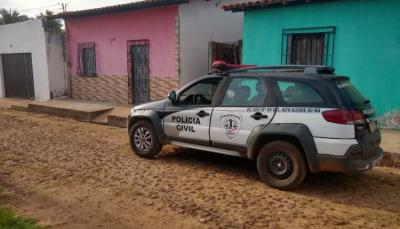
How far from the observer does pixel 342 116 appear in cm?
447

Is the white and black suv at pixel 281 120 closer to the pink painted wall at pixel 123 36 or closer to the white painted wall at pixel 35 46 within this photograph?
the pink painted wall at pixel 123 36

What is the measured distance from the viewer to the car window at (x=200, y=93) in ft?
19.3

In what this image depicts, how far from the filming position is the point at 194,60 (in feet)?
41.1

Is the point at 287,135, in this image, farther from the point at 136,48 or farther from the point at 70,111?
the point at 136,48

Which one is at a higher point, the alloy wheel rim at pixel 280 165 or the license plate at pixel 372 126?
the license plate at pixel 372 126

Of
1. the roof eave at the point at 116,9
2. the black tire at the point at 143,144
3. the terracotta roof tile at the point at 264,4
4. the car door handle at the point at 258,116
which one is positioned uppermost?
the roof eave at the point at 116,9

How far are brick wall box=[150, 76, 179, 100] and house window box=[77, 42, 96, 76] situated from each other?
3202 mm

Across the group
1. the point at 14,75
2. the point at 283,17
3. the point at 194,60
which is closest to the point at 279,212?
the point at 283,17

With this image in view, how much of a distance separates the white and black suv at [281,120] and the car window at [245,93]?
1 cm

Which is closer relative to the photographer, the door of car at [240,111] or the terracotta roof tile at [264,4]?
the door of car at [240,111]

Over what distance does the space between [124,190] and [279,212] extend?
2078 millimetres

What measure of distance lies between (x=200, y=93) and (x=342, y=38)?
14.2 ft

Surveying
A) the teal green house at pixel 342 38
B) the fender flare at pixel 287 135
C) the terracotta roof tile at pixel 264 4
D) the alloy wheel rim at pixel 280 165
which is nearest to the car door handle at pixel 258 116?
the fender flare at pixel 287 135

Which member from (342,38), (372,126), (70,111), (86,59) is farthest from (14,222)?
(86,59)
